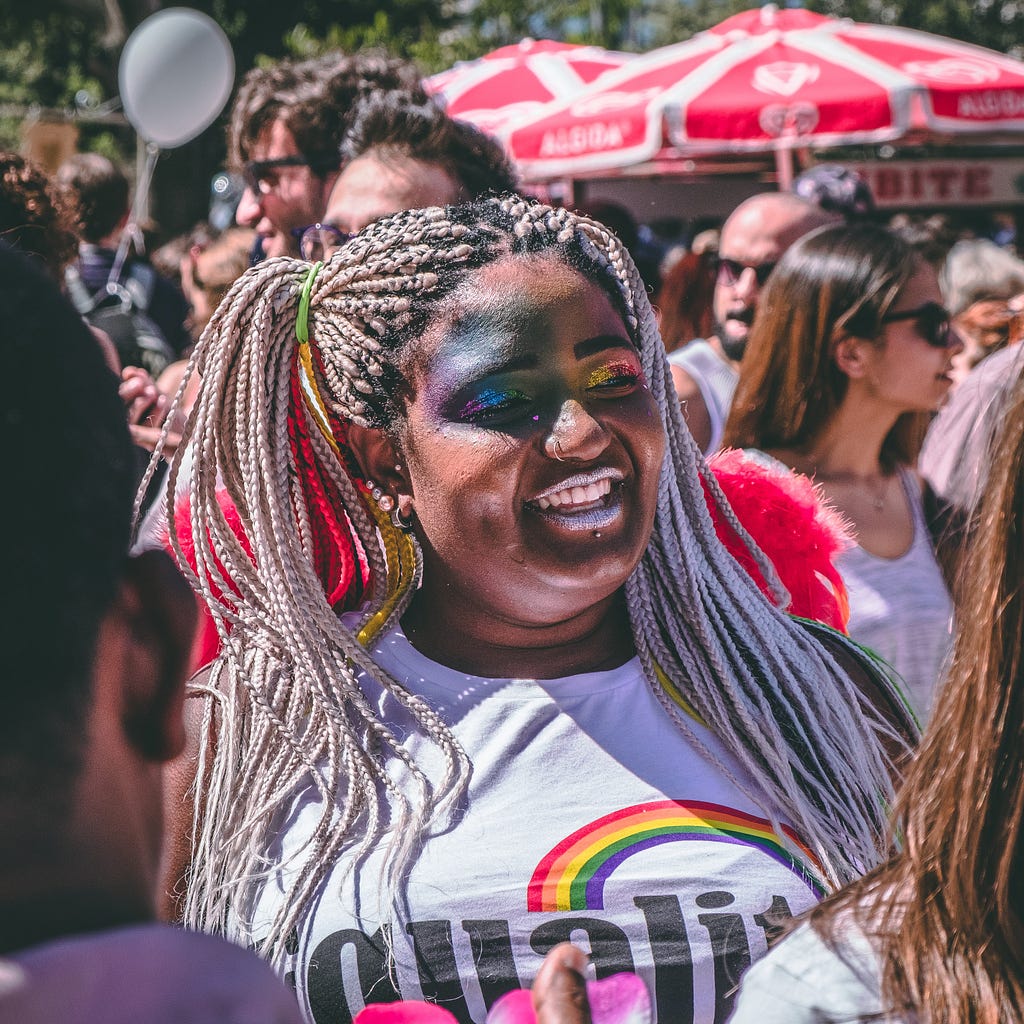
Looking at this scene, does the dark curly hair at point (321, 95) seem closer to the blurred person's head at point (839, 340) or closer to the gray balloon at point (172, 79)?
the blurred person's head at point (839, 340)

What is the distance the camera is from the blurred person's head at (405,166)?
269 centimetres

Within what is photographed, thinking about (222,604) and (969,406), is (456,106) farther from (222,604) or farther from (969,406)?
(222,604)

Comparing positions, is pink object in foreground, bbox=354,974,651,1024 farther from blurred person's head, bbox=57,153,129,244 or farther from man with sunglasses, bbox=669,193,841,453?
blurred person's head, bbox=57,153,129,244

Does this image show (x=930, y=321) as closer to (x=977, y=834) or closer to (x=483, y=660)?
(x=483, y=660)

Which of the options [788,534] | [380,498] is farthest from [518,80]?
[380,498]

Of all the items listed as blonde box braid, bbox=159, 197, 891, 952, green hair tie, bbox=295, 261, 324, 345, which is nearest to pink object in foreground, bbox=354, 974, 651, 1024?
blonde box braid, bbox=159, 197, 891, 952

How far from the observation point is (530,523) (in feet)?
5.60

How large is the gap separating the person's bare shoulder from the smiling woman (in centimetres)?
176

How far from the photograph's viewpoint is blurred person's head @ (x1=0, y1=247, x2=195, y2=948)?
733 mm

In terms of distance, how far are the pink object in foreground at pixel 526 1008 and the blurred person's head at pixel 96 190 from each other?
4021 millimetres

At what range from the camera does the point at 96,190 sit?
5.07 m

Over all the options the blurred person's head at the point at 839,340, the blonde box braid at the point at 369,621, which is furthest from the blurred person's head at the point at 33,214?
the blurred person's head at the point at 839,340

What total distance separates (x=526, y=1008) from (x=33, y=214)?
1.81 meters

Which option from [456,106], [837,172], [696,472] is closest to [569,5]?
[456,106]
